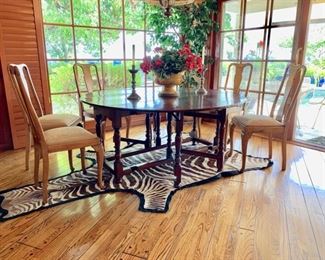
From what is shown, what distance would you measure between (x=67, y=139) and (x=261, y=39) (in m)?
2.88

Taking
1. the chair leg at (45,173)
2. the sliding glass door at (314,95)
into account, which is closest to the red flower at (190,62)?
the chair leg at (45,173)

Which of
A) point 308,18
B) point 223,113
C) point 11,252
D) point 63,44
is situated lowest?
point 11,252

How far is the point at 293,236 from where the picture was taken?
1.69 meters

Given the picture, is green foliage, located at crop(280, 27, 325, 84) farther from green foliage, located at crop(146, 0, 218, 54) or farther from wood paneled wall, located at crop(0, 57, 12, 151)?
wood paneled wall, located at crop(0, 57, 12, 151)

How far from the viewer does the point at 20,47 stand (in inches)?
117

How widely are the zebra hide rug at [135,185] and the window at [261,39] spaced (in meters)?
1.23

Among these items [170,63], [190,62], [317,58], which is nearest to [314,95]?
[317,58]

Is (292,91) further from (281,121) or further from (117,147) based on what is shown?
(117,147)

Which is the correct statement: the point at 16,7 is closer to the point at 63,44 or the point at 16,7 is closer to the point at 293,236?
the point at 63,44

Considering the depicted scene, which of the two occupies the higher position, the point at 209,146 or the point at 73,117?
the point at 73,117

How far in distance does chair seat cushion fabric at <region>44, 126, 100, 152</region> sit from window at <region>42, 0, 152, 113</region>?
1.53 metres

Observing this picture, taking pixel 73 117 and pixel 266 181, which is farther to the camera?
pixel 73 117

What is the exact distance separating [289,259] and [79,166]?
200 cm

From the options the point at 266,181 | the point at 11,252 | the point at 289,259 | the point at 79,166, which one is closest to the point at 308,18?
the point at 266,181
